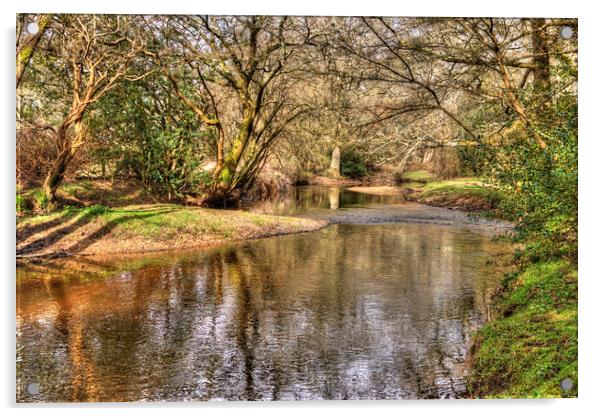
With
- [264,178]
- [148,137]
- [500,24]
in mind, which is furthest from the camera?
[264,178]

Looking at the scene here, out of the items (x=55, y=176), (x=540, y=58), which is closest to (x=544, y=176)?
(x=540, y=58)

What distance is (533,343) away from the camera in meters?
6.04

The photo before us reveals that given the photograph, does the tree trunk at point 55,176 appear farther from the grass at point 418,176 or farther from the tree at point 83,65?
the grass at point 418,176

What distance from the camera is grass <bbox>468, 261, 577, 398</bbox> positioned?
5.85 metres

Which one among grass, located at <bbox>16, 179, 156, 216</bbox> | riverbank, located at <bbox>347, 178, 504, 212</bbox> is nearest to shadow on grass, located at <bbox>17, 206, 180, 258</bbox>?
grass, located at <bbox>16, 179, 156, 216</bbox>

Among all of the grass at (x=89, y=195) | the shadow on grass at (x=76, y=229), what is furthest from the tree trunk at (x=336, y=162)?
the grass at (x=89, y=195)

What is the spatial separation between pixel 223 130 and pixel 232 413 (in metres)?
9.22

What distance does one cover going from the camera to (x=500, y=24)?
7.37m

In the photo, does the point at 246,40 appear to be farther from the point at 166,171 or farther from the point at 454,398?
the point at 454,398

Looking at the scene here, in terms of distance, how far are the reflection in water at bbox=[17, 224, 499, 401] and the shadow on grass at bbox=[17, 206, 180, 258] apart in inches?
35.7

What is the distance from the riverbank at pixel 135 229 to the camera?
370 inches

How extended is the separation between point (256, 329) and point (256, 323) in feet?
0.63

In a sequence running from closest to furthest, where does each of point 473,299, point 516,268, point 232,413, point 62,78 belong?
point 232,413, point 473,299, point 516,268, point 62,78
